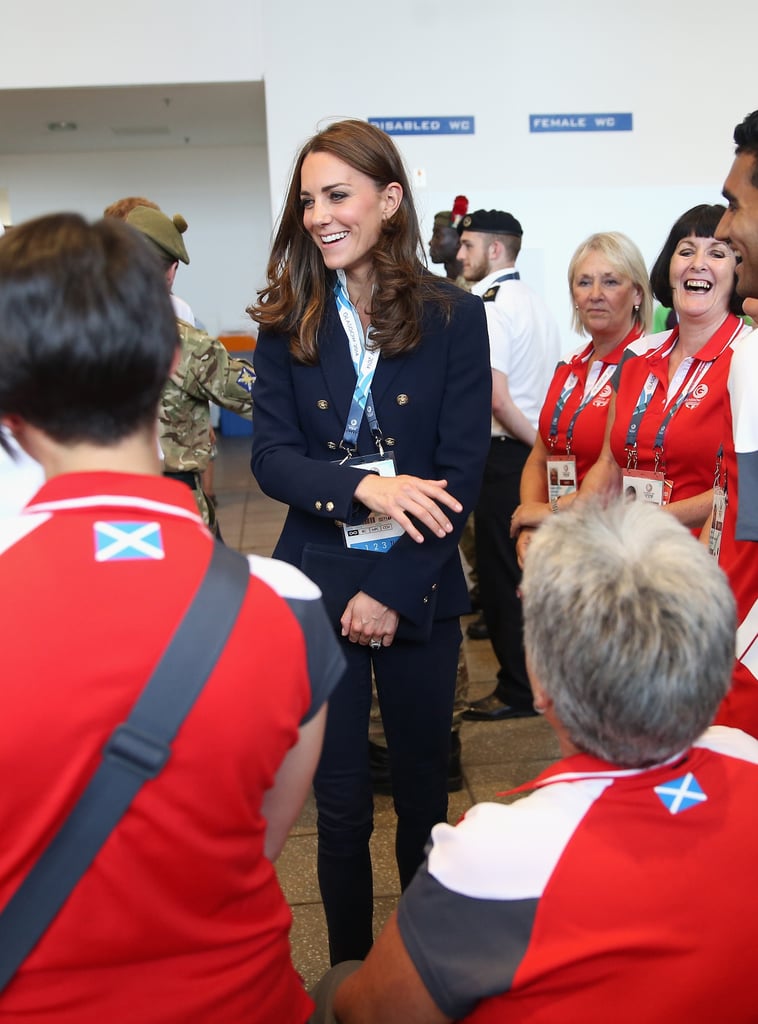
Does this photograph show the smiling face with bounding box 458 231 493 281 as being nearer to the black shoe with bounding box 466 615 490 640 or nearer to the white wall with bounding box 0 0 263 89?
the black shoe with bounding box 466 615 490 640

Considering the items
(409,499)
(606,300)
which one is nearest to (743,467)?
(409,499)

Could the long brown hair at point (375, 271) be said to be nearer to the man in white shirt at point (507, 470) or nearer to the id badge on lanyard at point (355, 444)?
the id badge on lanyard at point (355, 444)

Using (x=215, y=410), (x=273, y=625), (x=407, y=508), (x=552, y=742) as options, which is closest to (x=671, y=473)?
(x=407, y=508)

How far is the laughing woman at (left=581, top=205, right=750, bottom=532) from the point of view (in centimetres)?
241

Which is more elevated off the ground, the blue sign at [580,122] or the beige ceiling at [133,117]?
the beige ceiling at [133,117]

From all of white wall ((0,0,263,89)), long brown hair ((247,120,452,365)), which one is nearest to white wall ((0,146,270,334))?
white wall ((0,0,263,89))

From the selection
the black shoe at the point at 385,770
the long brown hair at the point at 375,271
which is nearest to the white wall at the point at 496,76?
the black shoe at the point at 385,770

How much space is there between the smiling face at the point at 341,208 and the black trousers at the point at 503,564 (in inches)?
78.8

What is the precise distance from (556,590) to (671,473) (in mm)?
1495

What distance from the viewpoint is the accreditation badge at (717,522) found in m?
1.71

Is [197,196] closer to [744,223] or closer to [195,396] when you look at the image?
[195,396]

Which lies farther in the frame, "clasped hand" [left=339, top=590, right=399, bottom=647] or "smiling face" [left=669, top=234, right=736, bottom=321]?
"smiling face" [left=669, top=234, right=736, bottom=321]

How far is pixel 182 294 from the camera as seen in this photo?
1420 centimetres

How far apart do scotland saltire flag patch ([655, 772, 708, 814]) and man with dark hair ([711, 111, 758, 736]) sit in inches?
16.9
